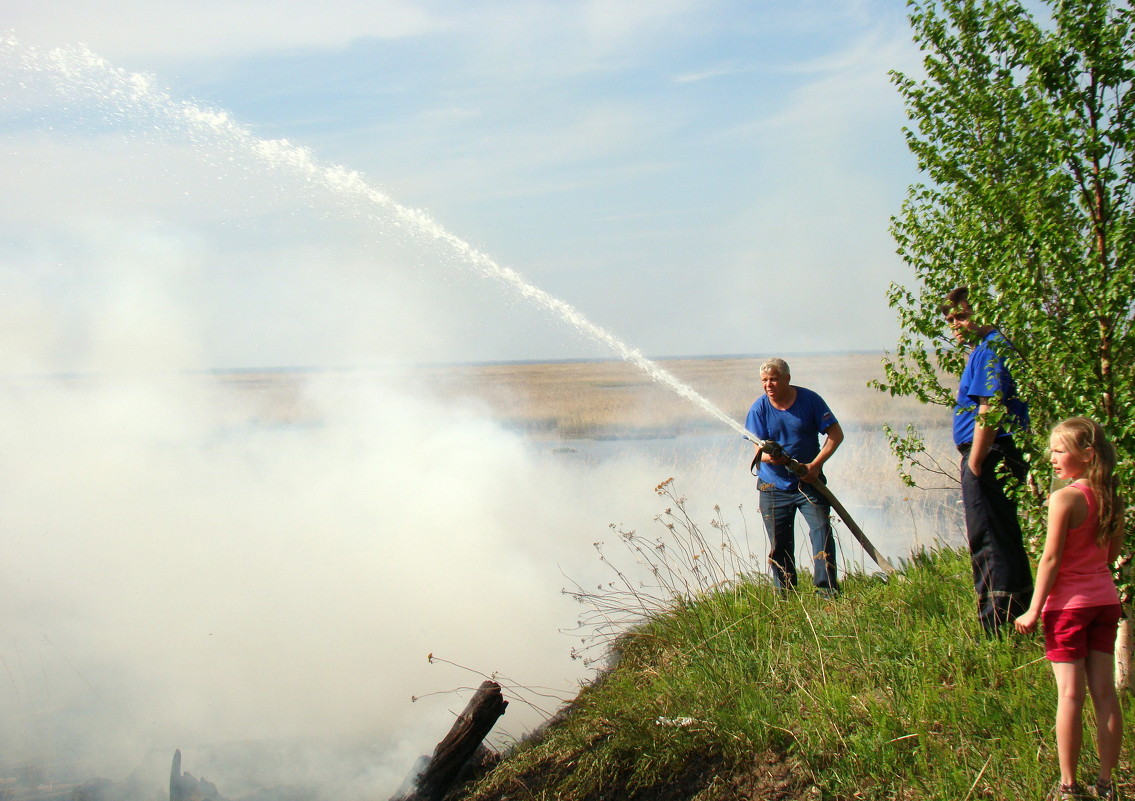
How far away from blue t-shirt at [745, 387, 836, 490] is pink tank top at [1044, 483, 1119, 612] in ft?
8.54

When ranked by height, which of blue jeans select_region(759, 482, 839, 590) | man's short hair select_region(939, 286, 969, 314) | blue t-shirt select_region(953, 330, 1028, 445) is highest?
man's short hair select_region(939, 286, 969, 314)

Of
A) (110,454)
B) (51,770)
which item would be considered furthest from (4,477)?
(51,770)

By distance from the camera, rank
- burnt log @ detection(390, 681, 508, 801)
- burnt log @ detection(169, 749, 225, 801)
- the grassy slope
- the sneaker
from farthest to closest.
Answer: burnt log @ detection(169, 749, 225, 801) < burnt log @ detection(390, 681, 508, 801) < the grassy slope < the sneaker

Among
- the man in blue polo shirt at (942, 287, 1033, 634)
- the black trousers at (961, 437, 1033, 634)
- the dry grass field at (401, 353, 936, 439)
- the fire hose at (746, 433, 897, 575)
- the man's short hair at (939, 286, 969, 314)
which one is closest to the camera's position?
the man in blue polo shirt at (942, 287, 1033, 634)

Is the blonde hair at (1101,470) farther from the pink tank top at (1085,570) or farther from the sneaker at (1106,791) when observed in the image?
the sneaker at (1106,791)

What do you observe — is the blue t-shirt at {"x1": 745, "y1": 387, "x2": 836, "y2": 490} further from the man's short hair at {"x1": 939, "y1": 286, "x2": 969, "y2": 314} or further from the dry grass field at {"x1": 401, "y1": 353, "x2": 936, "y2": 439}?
the dry grass field at {"x1": 401, "y1": 353, "x2": 936, "y2": 439}

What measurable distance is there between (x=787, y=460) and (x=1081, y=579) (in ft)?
8.44

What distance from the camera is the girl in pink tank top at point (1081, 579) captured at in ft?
10.4

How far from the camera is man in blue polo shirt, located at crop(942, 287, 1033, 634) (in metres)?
4.26

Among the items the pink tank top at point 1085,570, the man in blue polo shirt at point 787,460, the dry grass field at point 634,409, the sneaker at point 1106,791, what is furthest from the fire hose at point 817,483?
the dry grass field at point 634,409

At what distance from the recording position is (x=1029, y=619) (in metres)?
3.23

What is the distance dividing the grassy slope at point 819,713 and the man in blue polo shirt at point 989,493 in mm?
225

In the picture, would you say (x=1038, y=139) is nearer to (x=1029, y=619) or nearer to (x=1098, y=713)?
(x=1029, y=619)

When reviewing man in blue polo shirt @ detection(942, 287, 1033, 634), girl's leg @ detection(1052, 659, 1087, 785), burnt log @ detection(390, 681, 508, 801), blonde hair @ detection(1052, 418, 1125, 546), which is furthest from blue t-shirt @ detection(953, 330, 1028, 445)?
burnt log @ detection(390, 681, 508, 801)
